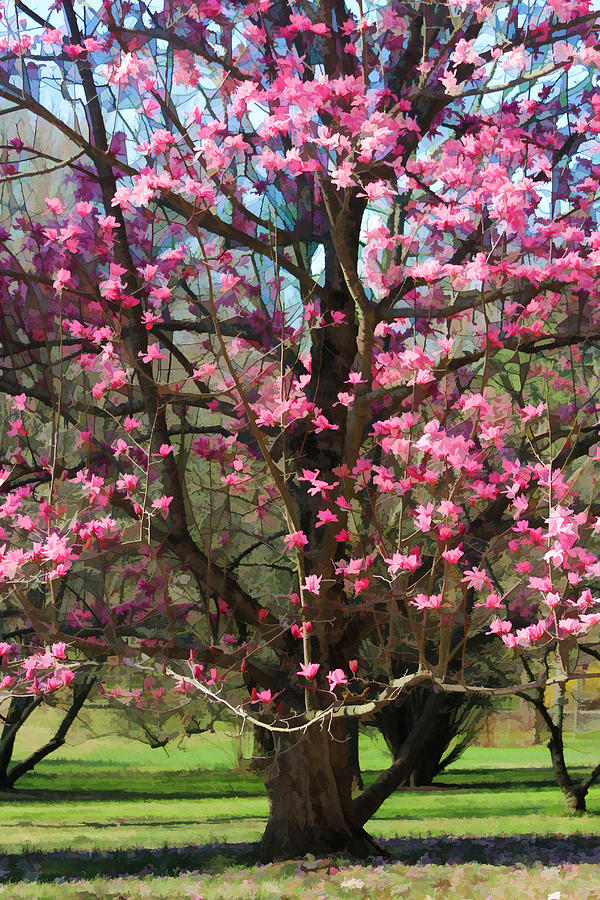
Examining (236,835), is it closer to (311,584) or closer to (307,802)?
(307,802)

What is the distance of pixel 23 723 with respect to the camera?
2258 cm

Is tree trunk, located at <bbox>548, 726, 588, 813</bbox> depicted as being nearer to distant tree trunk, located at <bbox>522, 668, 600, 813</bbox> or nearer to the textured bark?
distant tree trunk, located at <bbox>522, 668, 600, 813</bbox>

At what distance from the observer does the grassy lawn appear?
329 inches

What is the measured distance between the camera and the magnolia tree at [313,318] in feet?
23.1

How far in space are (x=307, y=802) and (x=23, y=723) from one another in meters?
14.9

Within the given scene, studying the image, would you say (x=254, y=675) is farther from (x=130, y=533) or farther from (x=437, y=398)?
(x=437, y=398)

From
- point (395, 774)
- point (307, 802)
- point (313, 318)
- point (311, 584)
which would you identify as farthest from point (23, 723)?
point (311, 584)

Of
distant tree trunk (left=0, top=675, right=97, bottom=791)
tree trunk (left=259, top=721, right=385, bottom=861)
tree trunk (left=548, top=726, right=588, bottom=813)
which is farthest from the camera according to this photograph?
distant tree trunk (left=0, top=675, right=97, bottom=791)

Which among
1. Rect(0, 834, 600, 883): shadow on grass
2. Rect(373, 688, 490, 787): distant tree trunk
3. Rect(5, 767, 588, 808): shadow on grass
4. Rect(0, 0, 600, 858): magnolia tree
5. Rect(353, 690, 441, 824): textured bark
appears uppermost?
Rect(0, 0, 600, 858): magnolia tree

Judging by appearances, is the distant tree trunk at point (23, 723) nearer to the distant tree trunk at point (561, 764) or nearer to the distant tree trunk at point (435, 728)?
the distant tree trunk at point (435, 728)

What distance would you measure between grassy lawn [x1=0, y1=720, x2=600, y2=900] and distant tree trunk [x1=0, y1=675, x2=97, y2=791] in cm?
87

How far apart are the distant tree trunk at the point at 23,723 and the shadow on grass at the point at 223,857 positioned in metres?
7.22

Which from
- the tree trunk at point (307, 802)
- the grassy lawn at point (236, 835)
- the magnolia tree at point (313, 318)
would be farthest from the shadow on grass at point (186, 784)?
the magnolia tree at point (313, 318)

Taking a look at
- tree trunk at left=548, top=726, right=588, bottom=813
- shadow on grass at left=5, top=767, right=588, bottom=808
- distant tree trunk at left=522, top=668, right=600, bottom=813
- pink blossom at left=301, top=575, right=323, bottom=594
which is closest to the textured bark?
pink blossom at left=301, top=575, right=323, bottom=594
